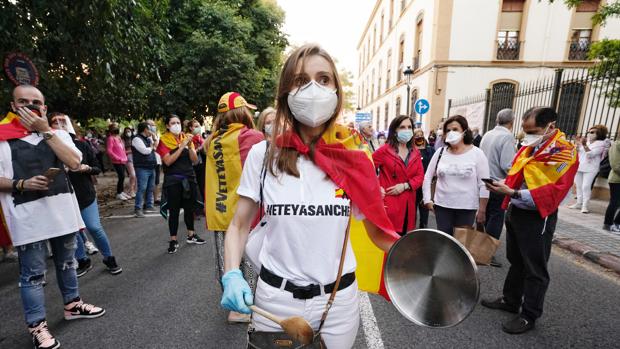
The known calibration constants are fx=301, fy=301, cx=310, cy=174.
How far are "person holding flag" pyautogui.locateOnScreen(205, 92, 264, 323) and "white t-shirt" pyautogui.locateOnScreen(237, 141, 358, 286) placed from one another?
5.19 feet

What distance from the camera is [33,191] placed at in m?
2.63

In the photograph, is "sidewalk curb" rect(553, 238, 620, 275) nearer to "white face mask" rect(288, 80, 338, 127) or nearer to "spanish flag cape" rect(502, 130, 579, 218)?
"spanish flag cape" rect(502, 130, 579, 218)

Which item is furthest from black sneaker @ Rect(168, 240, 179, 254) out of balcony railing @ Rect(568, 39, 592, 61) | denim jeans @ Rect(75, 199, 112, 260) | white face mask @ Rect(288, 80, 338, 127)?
balcony railing @ Rect(568, 39, 592, 61)

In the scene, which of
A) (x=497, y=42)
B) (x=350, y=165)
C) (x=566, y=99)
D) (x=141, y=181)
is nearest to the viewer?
Answer: (x=350, y=165)

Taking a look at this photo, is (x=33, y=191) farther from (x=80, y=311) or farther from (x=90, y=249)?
(x=90, y=249)

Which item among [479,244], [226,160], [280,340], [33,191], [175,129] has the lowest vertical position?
[479,244]

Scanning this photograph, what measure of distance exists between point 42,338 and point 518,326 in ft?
14.2

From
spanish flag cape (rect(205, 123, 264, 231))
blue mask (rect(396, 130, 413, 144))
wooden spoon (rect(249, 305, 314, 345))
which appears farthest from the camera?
blue mask (rect(396, 130, 413, 144))

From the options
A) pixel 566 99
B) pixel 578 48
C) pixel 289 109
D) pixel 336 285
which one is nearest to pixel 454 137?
pixel 289 109

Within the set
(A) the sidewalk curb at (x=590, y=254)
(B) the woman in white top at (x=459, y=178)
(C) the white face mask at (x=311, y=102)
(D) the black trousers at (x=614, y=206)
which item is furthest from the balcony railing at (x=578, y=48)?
(C) the white face mask at (x=311, y=102)

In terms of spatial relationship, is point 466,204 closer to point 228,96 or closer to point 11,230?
point 228,96

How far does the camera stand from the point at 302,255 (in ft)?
4.35

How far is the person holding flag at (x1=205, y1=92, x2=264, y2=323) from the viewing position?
292 cm

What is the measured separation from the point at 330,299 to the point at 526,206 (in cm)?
237
